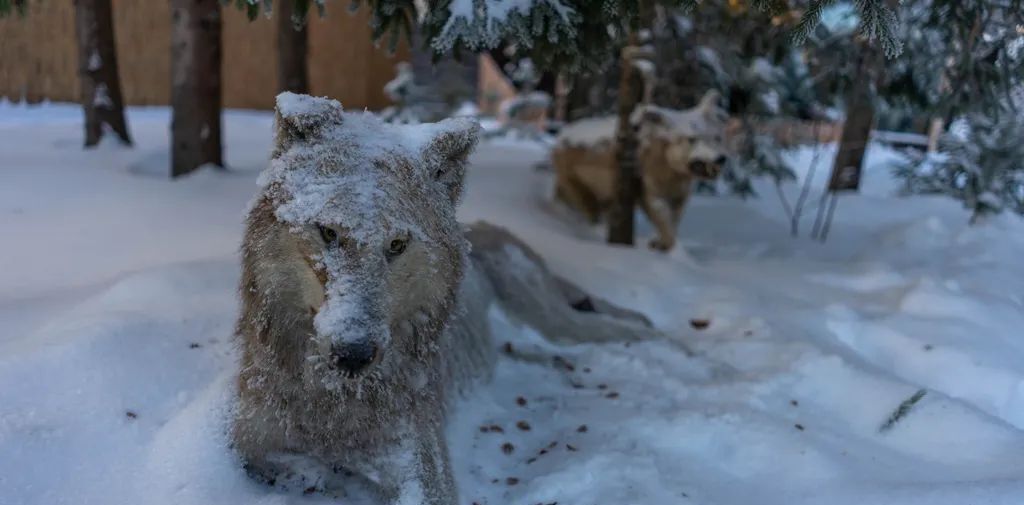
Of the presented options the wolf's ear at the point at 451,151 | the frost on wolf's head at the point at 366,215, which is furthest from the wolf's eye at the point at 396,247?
the wolf's ear at the point at 451,151

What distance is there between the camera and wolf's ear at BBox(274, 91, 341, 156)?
1.89 metres

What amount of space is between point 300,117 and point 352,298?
524mm

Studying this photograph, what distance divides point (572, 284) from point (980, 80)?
11.6ft

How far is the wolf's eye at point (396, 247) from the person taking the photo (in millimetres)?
1846

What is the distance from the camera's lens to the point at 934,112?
6391 millimetres

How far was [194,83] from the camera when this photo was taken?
239 inches

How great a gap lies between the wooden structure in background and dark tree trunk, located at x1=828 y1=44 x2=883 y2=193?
672 cm

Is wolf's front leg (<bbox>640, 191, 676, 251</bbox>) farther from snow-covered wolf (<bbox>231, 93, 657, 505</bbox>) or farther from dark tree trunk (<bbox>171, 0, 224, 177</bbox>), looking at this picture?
snow-covered wolf (<bbox>231, 93, 657, 505</bbox>)

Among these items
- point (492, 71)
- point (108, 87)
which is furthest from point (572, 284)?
point (492, 71)

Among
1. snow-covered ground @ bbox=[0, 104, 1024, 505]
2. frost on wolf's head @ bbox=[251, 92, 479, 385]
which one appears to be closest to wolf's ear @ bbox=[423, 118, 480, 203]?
frost on wolf's head @ bbox=[251, 92, 479, 385]

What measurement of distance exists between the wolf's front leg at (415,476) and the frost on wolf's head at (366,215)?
0.36m

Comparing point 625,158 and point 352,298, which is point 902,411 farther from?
point 625,158

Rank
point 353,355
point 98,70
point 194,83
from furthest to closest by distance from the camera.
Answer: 1. point 98,70
2. point 194,83
3. point 353,355

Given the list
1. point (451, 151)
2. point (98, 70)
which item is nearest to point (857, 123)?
point (451, 151)
